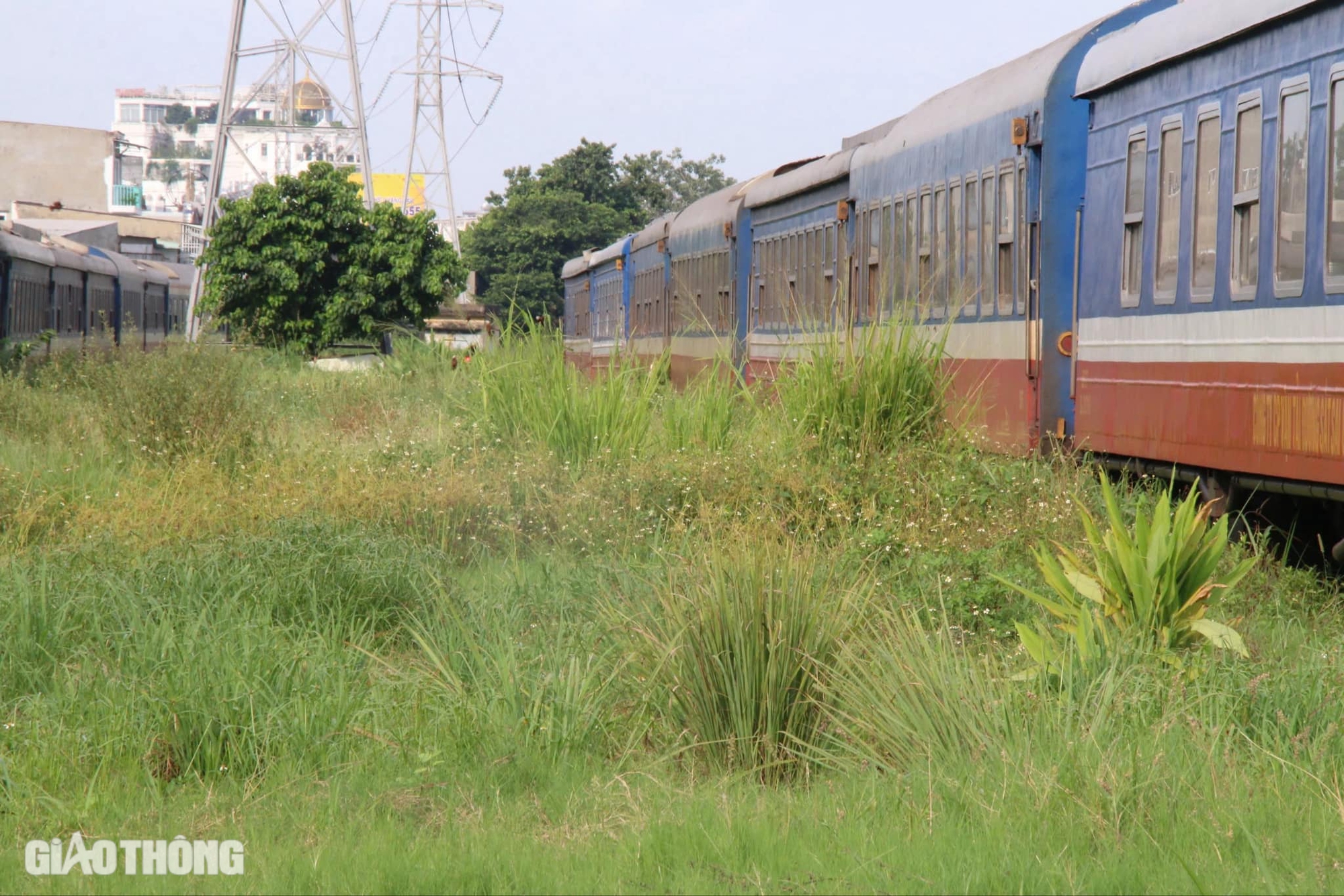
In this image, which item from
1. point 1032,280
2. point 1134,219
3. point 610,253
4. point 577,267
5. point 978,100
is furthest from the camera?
point 577,267

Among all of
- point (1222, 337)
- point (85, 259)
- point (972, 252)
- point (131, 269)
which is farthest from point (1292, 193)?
point (131, 269)

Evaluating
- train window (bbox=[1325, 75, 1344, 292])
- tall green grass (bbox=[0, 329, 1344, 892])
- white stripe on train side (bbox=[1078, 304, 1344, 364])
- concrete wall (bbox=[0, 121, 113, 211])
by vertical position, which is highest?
concrete wall (bbox=[0, 121, 113, 211])

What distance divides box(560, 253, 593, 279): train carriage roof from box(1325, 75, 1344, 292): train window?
25.3 metres

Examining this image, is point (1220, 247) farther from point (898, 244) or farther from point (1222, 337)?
point (898, 244)

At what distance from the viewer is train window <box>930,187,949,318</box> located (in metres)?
11.2

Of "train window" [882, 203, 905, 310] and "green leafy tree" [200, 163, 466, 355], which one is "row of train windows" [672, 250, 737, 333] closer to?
"train window" [882, 203, 905, 310]

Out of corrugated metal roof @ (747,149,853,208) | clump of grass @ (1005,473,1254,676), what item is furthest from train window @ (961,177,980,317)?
clump of grass @ (1005,473,1254,676)

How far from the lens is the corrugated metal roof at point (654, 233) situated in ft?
77.3

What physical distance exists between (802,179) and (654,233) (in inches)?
360

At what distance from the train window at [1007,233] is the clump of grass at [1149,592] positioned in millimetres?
4693

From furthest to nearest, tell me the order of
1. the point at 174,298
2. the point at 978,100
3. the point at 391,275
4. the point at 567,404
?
the point at 174,298 → the point at 391,275 → the point at 567,404 → the point at 978,100

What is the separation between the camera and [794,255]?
1576 cm

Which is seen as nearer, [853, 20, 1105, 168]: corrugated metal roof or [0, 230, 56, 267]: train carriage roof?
[853, 20, 1105, 168]: corrugated metal roof

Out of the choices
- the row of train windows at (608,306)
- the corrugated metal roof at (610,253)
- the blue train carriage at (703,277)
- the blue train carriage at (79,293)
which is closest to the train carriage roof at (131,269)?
the blue train carriage at (79,293)
